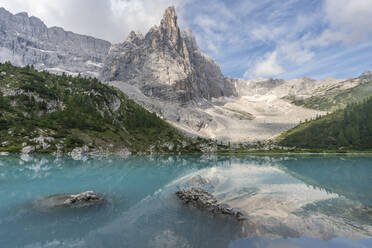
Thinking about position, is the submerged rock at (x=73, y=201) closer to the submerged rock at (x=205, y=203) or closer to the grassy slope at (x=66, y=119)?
the submerged rock at (x=205, y=203)

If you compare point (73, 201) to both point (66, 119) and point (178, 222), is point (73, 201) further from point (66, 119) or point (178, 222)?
point (66, 119)

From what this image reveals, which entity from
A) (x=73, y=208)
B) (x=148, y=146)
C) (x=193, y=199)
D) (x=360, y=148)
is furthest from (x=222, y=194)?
(x=360, y=148)

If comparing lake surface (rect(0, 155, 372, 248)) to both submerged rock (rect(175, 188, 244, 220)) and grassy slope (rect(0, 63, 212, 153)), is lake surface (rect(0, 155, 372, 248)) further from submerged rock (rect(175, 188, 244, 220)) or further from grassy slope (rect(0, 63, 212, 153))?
grassy slope (rect(0, 63, 212, 153))

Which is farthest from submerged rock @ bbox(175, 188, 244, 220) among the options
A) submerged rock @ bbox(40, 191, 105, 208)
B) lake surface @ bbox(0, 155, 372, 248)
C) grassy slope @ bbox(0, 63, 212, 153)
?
grassy slope @ bbox(0, 63, 212, 153)

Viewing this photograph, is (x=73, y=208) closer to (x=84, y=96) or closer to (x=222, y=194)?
(x=222, y=194)

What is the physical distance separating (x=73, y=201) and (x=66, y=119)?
135m

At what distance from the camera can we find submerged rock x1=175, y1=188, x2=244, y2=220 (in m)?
24.9

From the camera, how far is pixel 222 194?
36156 mm

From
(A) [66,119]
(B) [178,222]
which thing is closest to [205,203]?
(B) [178,222]

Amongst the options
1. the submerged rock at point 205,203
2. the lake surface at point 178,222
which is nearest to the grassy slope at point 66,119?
the lake surface at point 178,222

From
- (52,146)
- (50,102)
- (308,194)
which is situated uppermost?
(50,102)

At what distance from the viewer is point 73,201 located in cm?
2789

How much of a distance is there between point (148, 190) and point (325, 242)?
27.9 m

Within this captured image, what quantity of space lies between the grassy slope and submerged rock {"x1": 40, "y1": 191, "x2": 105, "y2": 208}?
94.2 m
